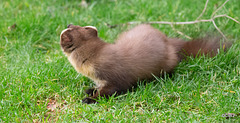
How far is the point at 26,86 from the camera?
4605 millimetres

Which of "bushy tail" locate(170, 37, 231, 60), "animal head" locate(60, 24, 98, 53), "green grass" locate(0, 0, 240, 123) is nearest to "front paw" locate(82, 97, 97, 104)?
"green grass" locate(0, 0, 240, 123)

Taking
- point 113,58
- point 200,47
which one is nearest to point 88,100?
point 113,58

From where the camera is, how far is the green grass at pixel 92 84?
13.4 ft

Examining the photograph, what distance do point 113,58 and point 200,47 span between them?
1688 mm

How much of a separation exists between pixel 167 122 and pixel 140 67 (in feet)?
3.15

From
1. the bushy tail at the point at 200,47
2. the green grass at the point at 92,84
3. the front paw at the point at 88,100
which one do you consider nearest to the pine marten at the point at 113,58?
the front paw at the point at 88,100

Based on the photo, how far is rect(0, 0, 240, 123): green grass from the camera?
4.09 metres

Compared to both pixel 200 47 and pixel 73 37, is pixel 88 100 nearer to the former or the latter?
pixel 73 37

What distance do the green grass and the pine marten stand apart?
0.17 metres

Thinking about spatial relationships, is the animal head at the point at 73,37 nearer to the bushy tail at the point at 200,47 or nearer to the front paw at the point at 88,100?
the front paw at the point at 88,100

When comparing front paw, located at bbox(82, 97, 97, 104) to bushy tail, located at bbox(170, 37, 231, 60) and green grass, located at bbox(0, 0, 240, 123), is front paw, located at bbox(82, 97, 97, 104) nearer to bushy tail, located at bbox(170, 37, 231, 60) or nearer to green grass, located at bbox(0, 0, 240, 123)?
green grass, located at bbox(0, 0, 240, 123)

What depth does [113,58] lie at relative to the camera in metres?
4.38

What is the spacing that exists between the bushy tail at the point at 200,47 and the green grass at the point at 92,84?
5.3 inches

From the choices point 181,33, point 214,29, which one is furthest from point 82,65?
point 214,29
